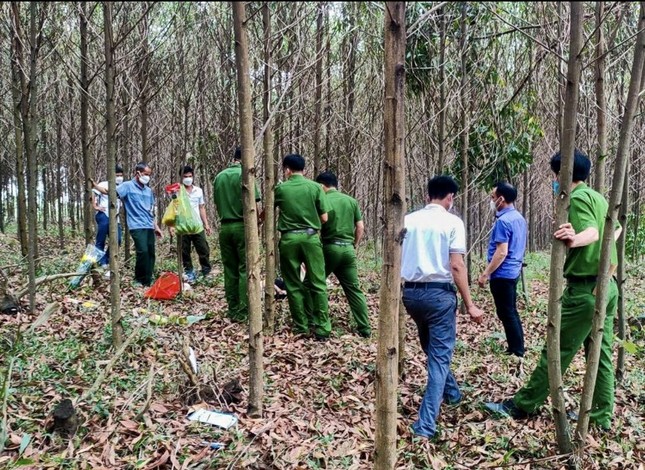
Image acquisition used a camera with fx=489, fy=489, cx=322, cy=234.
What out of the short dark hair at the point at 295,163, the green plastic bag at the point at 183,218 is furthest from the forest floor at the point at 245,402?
the short dark hair at the point at 295,163

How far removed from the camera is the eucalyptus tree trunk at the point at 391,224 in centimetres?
196

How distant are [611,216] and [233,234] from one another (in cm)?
377

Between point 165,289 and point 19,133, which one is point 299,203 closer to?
point 165,289

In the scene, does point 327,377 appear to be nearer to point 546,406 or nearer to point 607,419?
point 546,406

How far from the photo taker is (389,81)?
6.53 ft

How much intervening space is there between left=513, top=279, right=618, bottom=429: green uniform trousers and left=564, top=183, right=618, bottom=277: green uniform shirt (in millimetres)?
107

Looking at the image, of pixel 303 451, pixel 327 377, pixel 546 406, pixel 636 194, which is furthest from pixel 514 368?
pixel 636 194

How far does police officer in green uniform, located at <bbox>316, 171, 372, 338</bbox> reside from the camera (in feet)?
18.3

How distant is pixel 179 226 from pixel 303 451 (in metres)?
4.01

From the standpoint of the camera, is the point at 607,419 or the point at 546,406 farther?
the point at 546,406

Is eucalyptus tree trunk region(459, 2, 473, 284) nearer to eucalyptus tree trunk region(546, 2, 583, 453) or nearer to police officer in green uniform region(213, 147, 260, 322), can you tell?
police officer in green uniform region(213, 147, 260, 322)

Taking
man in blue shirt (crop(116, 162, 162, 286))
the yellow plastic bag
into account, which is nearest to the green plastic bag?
the yellow plastic bag

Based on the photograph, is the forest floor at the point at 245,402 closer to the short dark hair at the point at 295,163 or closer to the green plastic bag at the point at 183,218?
the green plastic bag at the point at 183,218

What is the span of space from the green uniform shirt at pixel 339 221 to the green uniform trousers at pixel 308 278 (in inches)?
14.8
